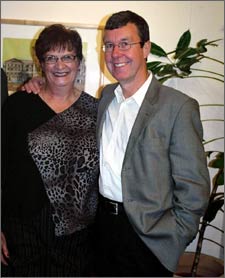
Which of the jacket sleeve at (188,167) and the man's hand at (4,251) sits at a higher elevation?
the jacket sleeve at (188,167)

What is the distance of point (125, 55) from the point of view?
1521 millimetres

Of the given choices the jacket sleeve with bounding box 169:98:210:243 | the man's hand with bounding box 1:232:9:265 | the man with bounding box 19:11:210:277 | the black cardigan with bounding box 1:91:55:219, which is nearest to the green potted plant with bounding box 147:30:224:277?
the man with bounding box 19:11:210:277

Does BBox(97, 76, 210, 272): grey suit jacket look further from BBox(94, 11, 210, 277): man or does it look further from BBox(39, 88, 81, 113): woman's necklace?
BBox(39, 88, 81, 113): woman's necklace

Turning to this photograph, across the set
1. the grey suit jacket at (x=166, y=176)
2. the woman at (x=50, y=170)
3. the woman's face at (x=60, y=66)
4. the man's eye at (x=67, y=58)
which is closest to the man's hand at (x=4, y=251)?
the woman at (x=50, y=170)

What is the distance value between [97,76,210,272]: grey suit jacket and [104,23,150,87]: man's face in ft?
0.59

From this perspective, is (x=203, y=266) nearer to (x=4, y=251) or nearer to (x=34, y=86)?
(x=4, y=251)

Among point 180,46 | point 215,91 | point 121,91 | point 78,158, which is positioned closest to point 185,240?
point 78,158

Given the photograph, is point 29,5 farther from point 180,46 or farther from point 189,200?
point 189,200

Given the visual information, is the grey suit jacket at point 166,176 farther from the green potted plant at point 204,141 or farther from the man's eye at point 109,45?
the green potted plant at point 204,141

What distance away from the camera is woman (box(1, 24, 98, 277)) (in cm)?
166

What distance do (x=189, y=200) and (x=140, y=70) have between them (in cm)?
62

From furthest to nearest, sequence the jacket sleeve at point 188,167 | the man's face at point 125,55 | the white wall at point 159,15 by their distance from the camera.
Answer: the white wall at point 159,15, the man's face at point 125,55, the jacket sleeve at point 188,167

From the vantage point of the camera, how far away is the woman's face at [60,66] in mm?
1652

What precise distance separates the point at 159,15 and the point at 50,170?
5.27 feet
